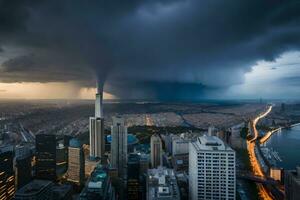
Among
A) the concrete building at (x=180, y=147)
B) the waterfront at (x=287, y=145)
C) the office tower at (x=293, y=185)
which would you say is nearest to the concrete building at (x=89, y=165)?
the concrete building at (x=180, y=147)

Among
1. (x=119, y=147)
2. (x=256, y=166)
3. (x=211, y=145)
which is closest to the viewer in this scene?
(x=211, y=145)

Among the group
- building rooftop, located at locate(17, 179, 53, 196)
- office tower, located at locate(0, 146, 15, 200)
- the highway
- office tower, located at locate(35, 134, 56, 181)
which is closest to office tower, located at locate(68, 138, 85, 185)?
office tower, located at locate(35, 134, 56, 181)

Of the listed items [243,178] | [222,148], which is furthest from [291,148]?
[222,148]

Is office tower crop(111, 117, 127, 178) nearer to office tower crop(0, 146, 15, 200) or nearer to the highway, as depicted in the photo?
office tower crop(0, 146, 15, 200)

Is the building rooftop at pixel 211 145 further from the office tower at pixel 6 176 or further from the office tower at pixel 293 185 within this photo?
the office tower at pixel 6 176

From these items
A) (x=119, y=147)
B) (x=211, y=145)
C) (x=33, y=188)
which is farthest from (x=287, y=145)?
(x=33, y=188)

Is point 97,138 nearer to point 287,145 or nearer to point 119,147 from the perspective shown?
point 119,147
